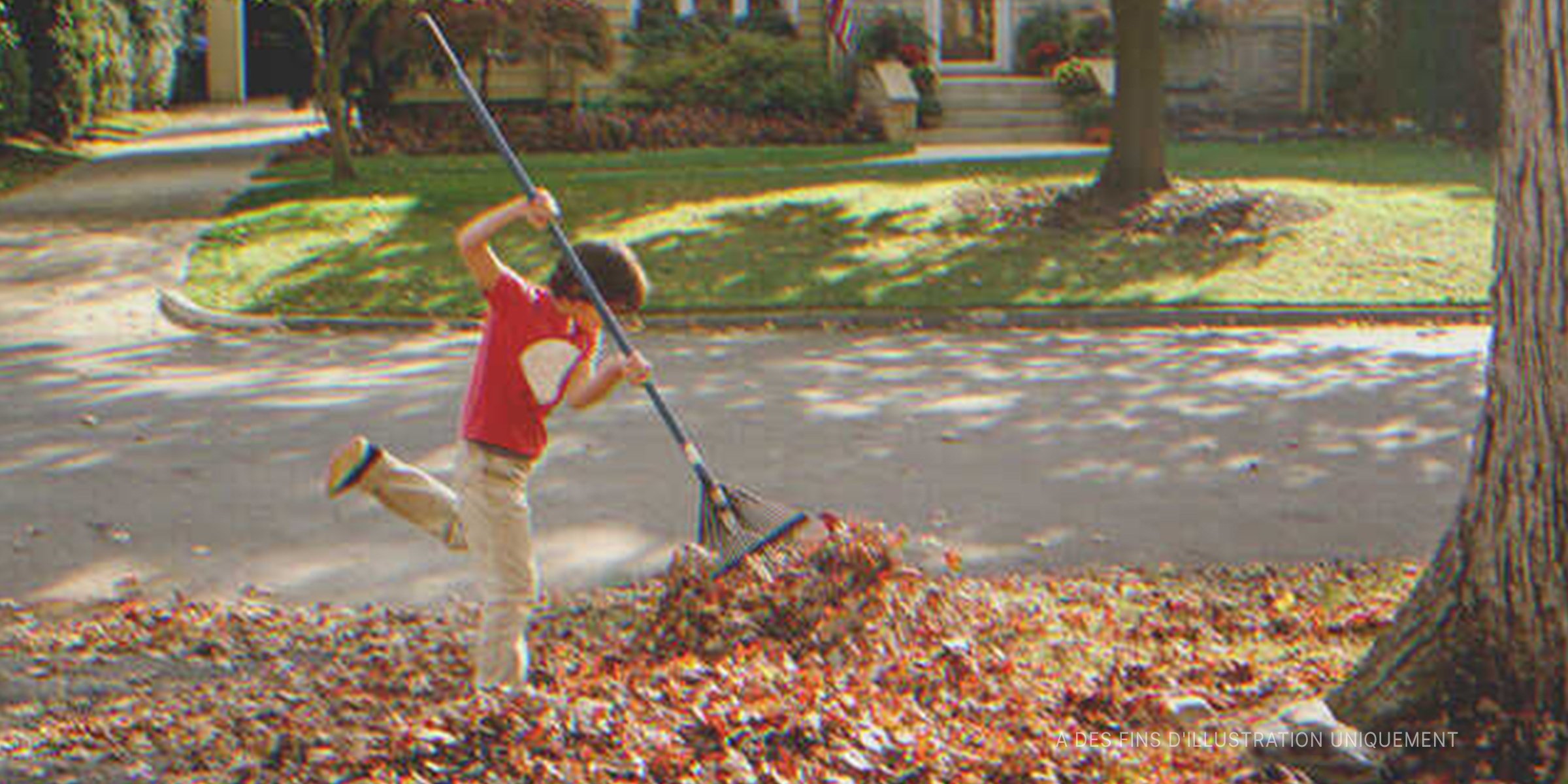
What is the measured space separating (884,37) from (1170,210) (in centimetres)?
1030

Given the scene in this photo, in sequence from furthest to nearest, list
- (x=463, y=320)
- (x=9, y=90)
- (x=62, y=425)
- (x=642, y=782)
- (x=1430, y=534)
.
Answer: (x=9, y=90)
(x=463, y=320)
(x=62, y=425)
(x=1430, y=534)
(x=642, y=782)

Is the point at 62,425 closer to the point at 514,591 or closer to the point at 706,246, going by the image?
the point at 514,591

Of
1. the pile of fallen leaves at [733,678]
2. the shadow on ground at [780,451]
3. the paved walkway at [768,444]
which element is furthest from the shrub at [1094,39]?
the pile of fallen leaves at [733,678]

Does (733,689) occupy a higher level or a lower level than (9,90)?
lower

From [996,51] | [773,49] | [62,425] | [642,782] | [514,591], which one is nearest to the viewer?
[642,782]

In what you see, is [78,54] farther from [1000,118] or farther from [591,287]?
[591,287]

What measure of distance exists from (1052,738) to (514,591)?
1628 mm

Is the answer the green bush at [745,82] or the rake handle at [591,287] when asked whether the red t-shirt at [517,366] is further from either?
the green bush at [745,82]

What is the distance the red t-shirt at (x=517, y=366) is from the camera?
5008 mm

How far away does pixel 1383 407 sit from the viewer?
10227 millimetres

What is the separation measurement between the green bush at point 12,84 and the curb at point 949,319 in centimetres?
976

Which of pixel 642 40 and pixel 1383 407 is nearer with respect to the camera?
pixel 1383 407

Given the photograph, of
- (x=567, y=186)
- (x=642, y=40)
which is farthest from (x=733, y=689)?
(x=642, y=40)

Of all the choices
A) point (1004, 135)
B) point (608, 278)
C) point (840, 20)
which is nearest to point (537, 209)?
point (608, 278)
